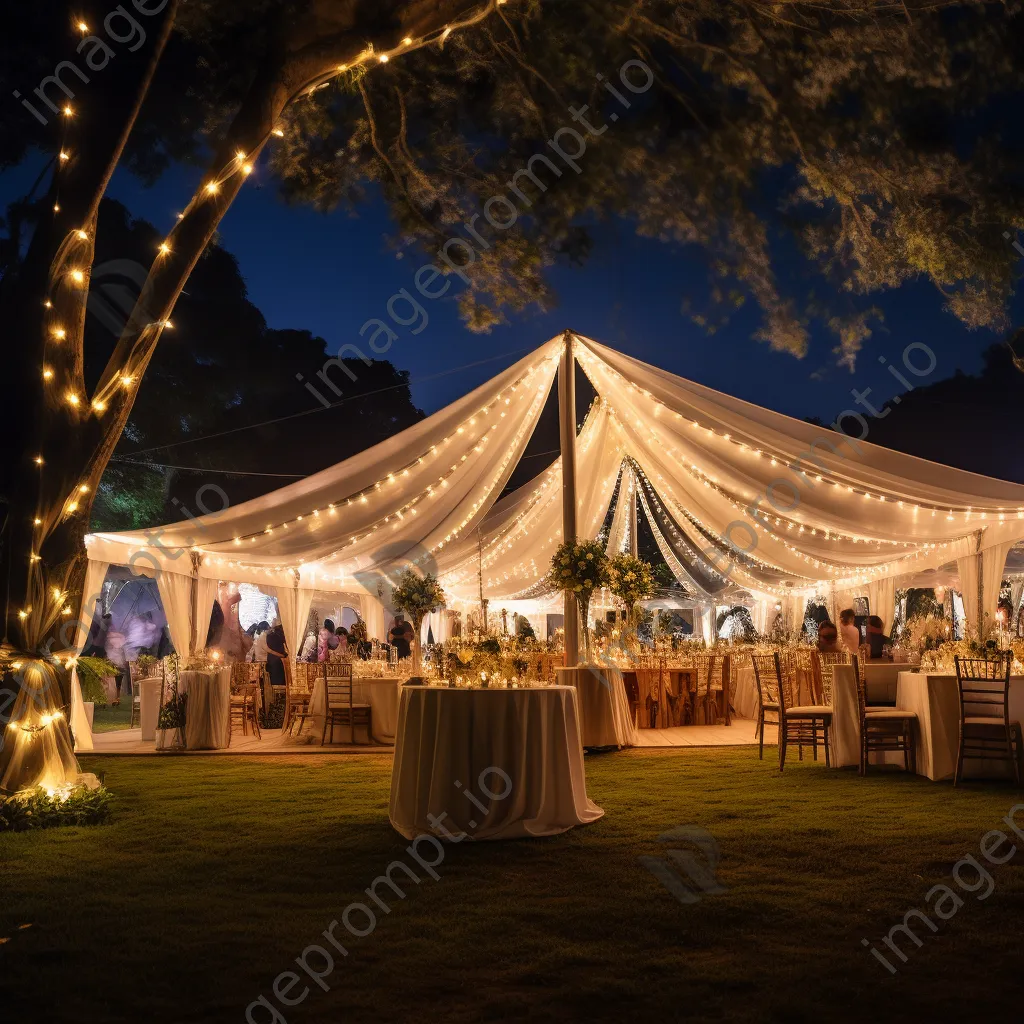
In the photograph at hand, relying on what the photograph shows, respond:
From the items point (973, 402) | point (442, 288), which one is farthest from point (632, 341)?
point (973, 402)

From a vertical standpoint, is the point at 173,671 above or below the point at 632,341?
below

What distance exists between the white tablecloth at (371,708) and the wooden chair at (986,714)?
575 cm

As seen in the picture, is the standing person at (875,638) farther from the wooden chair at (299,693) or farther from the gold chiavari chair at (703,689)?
the wooden chair at (299,693)

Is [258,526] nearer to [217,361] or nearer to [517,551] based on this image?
[517,551]

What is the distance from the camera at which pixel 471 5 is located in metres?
5.98

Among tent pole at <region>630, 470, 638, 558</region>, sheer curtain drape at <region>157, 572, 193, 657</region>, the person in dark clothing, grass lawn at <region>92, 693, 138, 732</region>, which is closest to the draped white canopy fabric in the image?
tent pole at <region>630, 470, 638, 558</region>

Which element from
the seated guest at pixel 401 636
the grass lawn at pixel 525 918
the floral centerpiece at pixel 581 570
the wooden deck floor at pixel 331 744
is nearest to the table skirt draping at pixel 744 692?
the wooden deck floor at pixel 331 744

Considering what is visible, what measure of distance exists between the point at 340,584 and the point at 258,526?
6869 mm

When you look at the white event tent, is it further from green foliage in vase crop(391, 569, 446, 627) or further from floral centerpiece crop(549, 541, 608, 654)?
green foliage in vase crop(391, 569, 446, 627)

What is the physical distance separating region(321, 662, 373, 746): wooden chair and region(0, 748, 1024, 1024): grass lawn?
3947 millimetres

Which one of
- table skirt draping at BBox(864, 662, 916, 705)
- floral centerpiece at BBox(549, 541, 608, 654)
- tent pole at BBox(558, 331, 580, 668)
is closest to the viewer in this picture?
table skirt draping at BBox(864, 662, 916, 705)

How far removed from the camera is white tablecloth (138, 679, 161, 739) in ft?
36.1

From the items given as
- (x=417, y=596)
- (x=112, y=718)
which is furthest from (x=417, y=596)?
(x=112, y=718)

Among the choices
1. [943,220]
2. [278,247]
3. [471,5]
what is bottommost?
[943,220]
